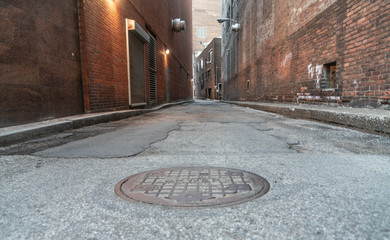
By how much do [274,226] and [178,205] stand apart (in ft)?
1.62

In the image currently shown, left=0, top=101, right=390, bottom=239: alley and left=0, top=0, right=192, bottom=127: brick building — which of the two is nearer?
left=0, top=101, right=390, bottom=239: alley

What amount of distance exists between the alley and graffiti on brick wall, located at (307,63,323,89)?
12.6 feet

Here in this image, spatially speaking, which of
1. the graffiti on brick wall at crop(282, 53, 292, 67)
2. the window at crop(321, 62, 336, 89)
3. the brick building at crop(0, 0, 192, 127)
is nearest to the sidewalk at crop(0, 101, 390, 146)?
the brick building at crop(0, 0, 192, 127)

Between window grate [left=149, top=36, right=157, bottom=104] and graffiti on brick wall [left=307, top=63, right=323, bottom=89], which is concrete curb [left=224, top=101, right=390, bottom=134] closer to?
graffiti on brick wall [left=307, top=63, right=323, bottom=89]

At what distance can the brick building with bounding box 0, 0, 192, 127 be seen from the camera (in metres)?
3.62

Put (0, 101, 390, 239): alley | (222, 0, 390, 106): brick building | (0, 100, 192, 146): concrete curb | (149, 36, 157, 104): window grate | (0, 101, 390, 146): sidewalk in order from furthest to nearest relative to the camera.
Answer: (149, 36, 157, 104): window grate < (222, 0, 390, 106): brick building < (0, 101, 390, 146): sidewalk < (0, 100, 192, 146): concrete curb < (0, 101, 390, 239): alley

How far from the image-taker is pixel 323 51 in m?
6.23

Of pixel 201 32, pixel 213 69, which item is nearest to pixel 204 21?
pixel 201 32

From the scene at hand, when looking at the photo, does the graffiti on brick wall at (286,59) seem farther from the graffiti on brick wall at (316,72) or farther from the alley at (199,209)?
the alley at (199,209)

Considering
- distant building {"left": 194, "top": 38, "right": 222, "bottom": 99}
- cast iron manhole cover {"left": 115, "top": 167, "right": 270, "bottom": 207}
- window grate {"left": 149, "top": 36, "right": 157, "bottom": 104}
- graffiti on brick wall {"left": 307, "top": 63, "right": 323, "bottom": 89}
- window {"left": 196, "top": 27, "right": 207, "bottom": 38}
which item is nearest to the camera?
cast iron manhole cover {"left": 115, "top": 167, "right": 270, "bottom": 207}

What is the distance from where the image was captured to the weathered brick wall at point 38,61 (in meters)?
3.51

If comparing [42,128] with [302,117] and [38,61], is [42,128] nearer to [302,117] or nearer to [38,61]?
[38,61]

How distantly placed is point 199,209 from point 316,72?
21.4 ft

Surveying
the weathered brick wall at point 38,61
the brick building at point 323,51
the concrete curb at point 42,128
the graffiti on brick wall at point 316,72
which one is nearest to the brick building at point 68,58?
the weathered brick wall at point 38,61
